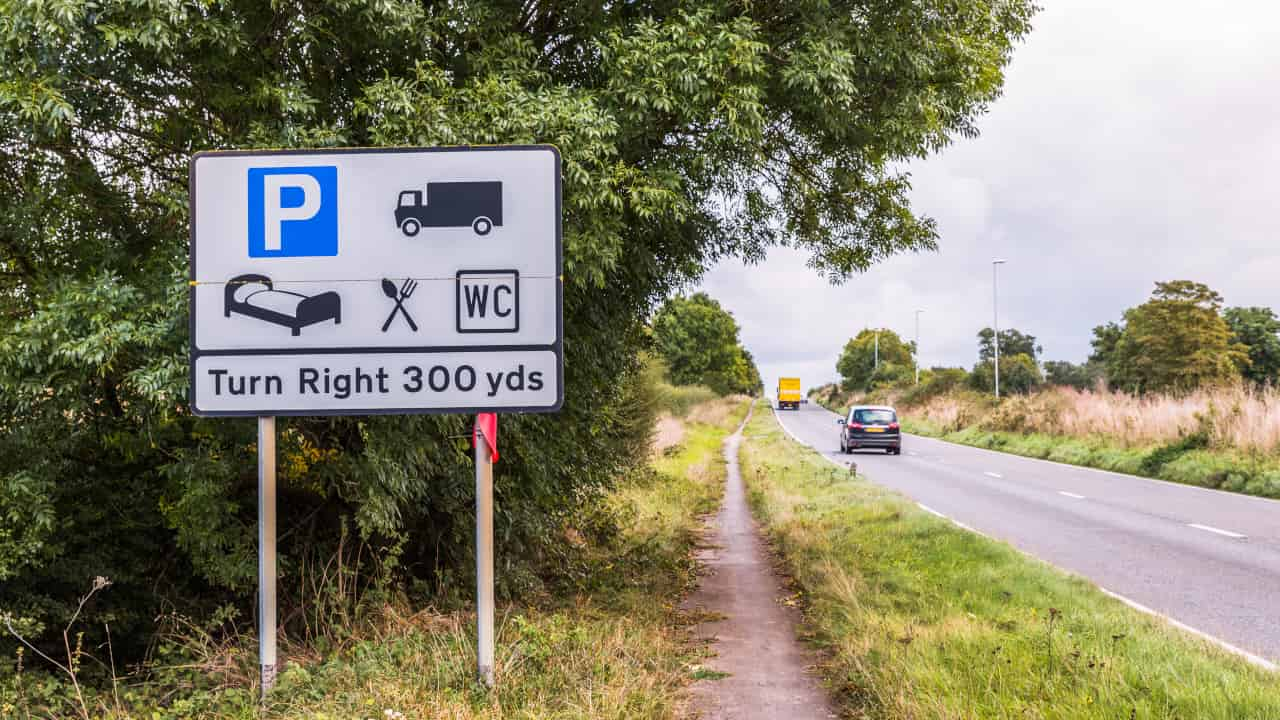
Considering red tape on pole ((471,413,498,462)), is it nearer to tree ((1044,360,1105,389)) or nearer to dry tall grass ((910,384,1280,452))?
dry tall grass ((910,384,1280,452))

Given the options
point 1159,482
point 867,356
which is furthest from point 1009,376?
point 1159,482

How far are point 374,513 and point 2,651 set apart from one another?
2.74m

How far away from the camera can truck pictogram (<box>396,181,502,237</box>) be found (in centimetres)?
441

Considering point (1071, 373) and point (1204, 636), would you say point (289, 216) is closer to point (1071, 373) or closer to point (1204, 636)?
point (1204, 636)

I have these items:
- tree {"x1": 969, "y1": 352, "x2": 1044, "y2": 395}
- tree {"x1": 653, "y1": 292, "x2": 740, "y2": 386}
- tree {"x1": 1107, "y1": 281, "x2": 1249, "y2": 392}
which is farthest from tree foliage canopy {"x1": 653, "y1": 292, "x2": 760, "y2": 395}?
tree {"x1": 1107, "y1": 281, "x2": 1249, "y2": 392}

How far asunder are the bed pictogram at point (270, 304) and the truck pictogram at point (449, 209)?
0.60 m

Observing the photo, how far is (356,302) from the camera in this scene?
436 cm

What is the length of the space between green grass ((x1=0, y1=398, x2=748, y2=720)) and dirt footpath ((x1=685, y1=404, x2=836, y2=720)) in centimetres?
24

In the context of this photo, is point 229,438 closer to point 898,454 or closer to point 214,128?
point 214,128

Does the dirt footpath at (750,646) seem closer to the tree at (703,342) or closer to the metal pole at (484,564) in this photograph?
the metal pole at (484,564)

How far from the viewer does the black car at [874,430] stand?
27500 mm

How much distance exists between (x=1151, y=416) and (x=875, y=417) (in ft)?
25.7

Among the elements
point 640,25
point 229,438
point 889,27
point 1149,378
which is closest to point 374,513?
point 229,438

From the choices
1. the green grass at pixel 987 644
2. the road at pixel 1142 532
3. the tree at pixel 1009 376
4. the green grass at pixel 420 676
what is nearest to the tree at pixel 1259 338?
the tree at pixel 1009 376
